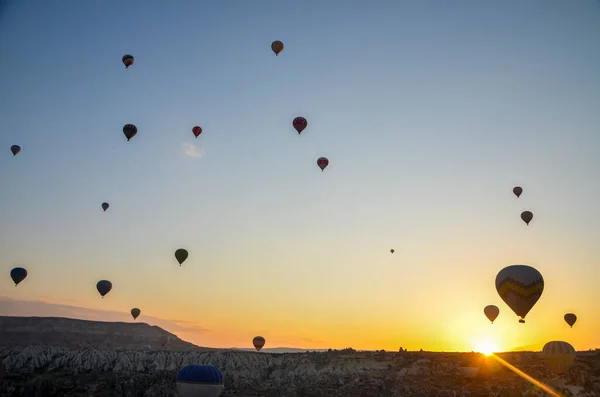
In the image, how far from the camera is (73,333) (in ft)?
393

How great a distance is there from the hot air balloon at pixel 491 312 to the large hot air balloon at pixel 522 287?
18500 millimetres

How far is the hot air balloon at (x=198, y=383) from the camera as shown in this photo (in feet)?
119

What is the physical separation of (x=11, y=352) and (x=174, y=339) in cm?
7402

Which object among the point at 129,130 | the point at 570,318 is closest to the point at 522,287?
the point at 570,318

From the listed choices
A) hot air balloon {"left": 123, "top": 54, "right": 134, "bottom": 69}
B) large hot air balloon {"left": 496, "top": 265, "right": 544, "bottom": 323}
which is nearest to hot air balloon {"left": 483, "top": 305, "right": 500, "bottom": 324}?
large hot air balloon {"left": 496, "top": 265, "right": 544, "bottom": 323}

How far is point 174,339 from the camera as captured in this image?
143 m

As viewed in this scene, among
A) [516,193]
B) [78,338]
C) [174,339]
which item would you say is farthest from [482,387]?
[174,339]

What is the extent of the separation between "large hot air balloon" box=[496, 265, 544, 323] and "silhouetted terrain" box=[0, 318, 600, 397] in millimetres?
5821

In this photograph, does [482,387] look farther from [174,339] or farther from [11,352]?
[174,339]

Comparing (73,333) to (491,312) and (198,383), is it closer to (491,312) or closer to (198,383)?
(198,383)

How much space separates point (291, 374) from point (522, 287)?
3033 cm

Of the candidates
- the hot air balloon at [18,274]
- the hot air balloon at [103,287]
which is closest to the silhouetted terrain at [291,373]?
the hot air balloon at [103,287]

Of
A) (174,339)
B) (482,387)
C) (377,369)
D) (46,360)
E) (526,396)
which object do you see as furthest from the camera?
(174,339)

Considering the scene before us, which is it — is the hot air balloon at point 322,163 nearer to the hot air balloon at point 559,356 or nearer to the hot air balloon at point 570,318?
the hot air balloon at point 559,356
